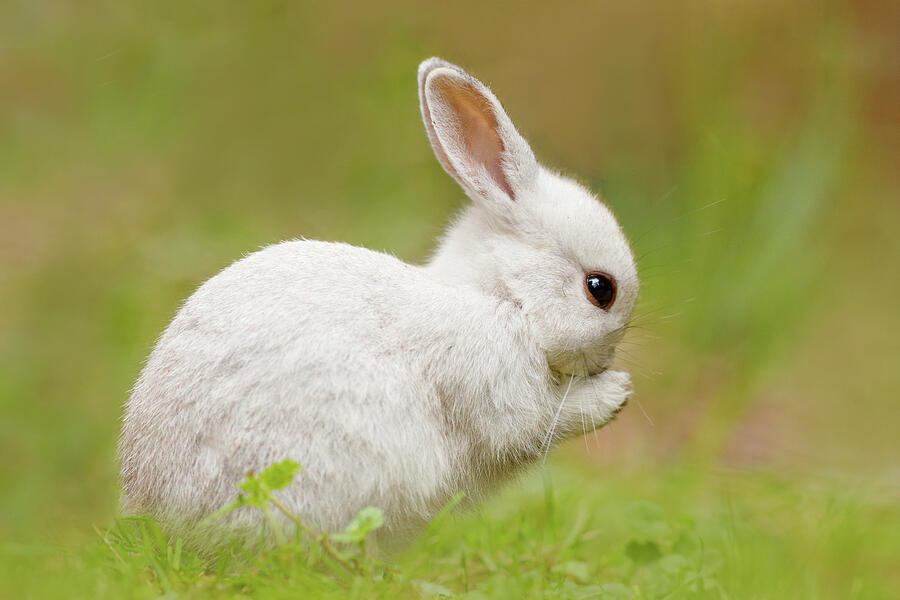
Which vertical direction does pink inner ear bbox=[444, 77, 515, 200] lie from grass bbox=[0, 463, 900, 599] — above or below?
above

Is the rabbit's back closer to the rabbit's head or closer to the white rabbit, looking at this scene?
the white rabbit

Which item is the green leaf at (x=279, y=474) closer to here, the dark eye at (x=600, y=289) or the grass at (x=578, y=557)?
the grass at (x=578, y=557)

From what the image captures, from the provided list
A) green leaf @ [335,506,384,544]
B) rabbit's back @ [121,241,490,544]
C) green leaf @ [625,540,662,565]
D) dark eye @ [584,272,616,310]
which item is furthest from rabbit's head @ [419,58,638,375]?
green leaf @ [335,506,384,544]

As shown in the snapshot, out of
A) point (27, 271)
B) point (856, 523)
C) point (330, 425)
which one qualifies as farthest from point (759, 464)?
point (27, 271)

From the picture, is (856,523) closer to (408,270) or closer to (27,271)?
(408,270)

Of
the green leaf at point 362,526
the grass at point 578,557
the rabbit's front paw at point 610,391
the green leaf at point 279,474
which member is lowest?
the grass at point 578,557

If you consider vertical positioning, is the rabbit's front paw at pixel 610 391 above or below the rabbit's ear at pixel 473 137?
below

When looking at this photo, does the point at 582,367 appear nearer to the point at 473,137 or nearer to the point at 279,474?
the point at 473,137

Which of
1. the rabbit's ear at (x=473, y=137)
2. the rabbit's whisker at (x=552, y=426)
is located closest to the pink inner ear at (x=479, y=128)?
the rabbit's ear at (x=473, y=137)
